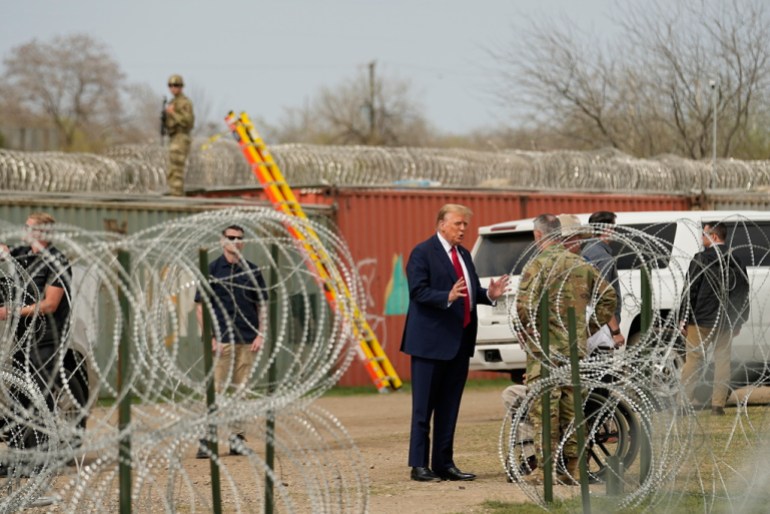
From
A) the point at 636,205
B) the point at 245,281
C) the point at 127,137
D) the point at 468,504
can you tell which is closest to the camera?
the point at 468,504

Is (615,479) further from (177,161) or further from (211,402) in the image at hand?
(177,161)

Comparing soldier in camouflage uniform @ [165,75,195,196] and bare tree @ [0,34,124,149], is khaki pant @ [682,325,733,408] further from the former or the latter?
bare tree @ [0,34,124,149]

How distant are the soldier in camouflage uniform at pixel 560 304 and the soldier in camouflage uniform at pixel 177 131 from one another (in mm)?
11620

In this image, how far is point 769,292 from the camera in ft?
46.0

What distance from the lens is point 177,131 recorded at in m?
20.6

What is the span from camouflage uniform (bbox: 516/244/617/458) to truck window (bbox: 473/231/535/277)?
5.68 m

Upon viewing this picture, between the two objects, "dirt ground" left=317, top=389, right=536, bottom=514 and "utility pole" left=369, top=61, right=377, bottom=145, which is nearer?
"dirt ground" left=317, top=389, right=536, bottom=514

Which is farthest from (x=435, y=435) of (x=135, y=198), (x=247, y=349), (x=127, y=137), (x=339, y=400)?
(x=127, y=137)

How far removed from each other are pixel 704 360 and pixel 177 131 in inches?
513

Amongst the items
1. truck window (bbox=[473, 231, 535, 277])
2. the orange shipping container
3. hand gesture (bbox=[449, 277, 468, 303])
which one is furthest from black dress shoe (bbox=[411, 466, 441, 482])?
the orange shipping container

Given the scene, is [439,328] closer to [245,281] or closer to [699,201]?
[245,281]

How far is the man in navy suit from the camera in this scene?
32.0 feet

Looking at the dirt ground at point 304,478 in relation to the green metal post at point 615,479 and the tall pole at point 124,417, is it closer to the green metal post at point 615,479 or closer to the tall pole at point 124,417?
the tall pole at point 124,417

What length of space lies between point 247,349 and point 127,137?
203ft
